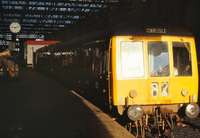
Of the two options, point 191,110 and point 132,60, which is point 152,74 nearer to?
point 132,60

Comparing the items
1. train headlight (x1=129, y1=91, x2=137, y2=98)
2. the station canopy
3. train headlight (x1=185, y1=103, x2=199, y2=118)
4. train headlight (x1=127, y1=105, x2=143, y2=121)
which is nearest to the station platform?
train headlight (x1=127, y1=105, x2=143, y2=121)

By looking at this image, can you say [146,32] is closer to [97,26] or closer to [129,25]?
[129,25]

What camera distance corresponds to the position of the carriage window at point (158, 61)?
25.1ft

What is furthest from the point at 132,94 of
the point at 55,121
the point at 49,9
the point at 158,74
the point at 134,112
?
the point at 49,9

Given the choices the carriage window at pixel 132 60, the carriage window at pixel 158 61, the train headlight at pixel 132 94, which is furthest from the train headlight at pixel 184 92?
the train headlight at pixel 132 94

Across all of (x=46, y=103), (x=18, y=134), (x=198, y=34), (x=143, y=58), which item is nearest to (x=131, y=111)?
(x=143, y=58)

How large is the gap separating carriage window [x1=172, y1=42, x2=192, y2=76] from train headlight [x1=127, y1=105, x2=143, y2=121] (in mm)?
1469

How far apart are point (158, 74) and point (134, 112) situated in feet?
3.91

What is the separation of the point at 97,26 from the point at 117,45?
30.7 metres

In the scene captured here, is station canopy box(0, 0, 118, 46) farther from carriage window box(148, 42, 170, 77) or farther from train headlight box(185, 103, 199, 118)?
train headlight box(185, 103, 199, 118)

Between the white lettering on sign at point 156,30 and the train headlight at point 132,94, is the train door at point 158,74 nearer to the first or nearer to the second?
the white lettering on sign at point 156,30

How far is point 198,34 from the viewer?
44.5 feet

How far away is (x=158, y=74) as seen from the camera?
7.68 m

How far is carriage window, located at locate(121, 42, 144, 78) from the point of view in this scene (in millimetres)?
7602
